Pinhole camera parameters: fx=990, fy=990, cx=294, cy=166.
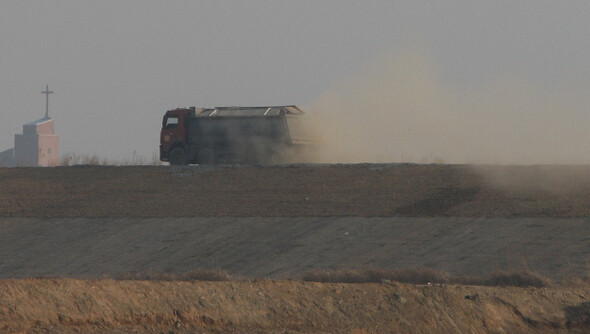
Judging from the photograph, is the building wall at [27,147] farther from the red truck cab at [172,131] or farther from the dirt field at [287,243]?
the red truck cab at [172,131]

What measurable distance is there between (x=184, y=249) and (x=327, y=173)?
1043 centimetres

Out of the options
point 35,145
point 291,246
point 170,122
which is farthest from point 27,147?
point 291,246

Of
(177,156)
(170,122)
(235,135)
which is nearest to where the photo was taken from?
(235,135)

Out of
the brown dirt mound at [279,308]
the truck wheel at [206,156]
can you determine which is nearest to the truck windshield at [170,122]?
the truck wheel at [206,156]

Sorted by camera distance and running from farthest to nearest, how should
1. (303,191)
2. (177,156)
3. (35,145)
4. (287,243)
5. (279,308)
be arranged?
(35,145), (177,156), (303,191), (287,243), (279,308)

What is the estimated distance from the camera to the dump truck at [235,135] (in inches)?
1891

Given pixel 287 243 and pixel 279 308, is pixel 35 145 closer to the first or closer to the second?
pixel 287 243

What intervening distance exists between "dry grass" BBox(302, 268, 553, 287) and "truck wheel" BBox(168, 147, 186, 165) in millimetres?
24217

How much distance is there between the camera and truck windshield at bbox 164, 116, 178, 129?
49.9 metres

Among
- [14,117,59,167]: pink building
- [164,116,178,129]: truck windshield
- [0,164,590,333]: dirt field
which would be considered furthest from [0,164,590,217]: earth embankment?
[14,117,59,167]: pink building

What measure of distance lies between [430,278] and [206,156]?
25106 mm

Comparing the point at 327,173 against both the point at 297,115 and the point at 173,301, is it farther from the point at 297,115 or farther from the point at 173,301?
the point at 173,301

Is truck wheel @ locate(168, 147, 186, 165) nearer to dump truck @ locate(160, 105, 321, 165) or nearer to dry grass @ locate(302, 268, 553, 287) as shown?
dump truck @ locate(160, 105, 321, 165)

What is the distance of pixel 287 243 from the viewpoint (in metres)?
34.2
